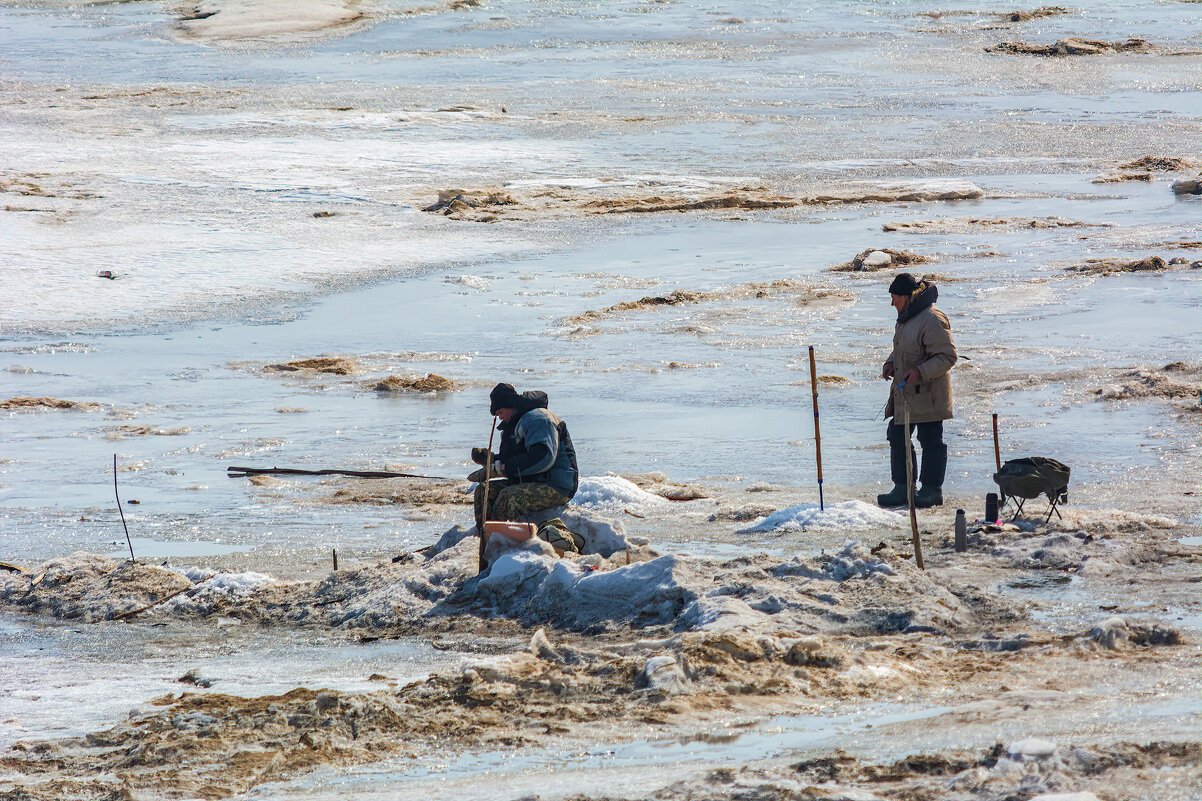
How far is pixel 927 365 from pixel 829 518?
1.12 meters

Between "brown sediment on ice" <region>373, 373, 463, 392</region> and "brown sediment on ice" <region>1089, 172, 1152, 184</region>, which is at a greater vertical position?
"brown sediment on ice" <region>1089, 172, 1152, 184</region>

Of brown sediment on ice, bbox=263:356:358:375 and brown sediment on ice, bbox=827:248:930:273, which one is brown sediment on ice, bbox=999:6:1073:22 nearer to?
brown sediment on ice, bbox=827:248:930:273

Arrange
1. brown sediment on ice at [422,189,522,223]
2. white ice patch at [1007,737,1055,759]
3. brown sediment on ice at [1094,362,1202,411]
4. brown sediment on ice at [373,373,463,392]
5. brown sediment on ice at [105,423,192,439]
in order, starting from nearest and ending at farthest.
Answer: white ice patch at [1007,737,1055,759]
brown sediment on ice at [1094,362,1202,411]
brown sediment on ice at [105,423,192,439]
brown sediment on ice at [373,373,463,392]
brown sediment on ice at [422,189,522,223]

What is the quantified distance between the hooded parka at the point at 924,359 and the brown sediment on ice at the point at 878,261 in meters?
7.97

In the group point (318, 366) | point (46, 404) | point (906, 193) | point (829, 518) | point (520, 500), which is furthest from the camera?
point (906, 193)

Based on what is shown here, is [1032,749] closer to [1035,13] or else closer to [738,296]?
[738,296]

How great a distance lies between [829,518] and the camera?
28.1 feet

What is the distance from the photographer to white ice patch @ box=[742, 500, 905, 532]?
28.1ft

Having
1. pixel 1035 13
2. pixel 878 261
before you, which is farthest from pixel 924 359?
pixel 1035 13

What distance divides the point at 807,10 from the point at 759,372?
36.1m

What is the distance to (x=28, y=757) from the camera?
19.0 feet

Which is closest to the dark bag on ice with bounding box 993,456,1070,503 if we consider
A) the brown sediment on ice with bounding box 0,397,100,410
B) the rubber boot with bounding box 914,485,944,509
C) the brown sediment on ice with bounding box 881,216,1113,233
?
the rubber boot with bounding box 914,485,944,509

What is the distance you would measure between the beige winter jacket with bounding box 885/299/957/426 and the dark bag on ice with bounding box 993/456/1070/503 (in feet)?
2.86

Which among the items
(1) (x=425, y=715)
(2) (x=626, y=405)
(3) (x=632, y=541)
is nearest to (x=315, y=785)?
(1) (x=425, y=715)
